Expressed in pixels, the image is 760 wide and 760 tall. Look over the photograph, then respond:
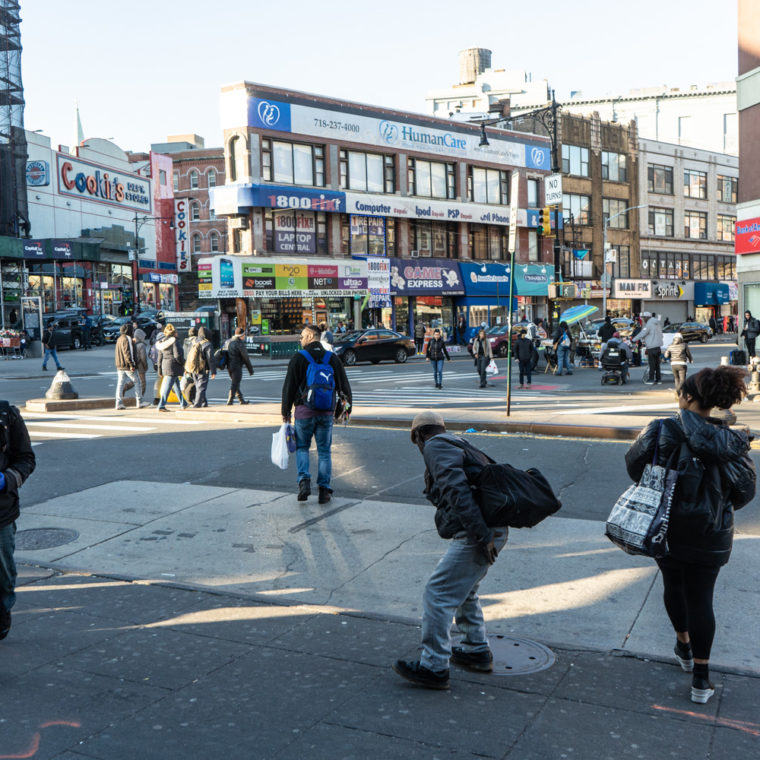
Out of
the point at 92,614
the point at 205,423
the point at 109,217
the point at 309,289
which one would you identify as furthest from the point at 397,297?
the point at 92,614

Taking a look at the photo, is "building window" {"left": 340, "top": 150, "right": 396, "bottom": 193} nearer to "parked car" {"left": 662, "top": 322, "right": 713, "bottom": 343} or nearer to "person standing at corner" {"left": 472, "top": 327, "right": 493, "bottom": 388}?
"parked car" {"left": 662, "top": 322, "right": 713, "bottom": 343}

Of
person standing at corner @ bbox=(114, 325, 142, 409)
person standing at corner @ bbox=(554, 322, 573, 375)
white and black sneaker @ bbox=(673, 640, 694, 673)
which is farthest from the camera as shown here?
person standing at corner @ bbox=(554, 322, 573, 375)

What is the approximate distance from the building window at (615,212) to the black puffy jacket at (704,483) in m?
60.1

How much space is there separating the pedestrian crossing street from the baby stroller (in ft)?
38.2

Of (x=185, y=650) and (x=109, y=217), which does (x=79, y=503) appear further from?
(x=109, y=217)

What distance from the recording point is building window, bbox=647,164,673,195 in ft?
213

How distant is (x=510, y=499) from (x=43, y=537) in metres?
5.27

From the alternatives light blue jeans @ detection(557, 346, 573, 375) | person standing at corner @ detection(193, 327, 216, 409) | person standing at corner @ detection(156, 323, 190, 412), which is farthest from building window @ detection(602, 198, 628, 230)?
person standing at corner @ detection(156, 323, 190, 412)

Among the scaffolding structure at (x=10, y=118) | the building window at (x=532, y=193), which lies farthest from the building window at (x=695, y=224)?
the scaffolding structure at (x=10, y=118)

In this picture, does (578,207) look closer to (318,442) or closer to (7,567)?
(318,442)

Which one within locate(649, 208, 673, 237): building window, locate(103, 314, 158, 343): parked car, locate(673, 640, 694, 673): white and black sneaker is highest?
locate(649, 208, 673, 237): building window

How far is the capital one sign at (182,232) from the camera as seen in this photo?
183 feet

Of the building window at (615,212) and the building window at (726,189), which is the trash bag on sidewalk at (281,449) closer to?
the building window at (615,212)

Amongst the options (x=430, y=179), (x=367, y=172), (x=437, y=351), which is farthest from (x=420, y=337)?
(x=437, y=351)
